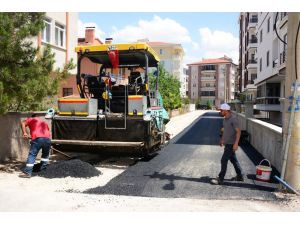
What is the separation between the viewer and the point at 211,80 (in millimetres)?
93562

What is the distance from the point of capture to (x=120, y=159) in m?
9.77

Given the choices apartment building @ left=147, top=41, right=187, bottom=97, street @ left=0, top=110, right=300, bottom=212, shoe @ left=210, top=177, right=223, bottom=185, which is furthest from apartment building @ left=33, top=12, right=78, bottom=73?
apartment building @ left=147, top=41, right=187, bottom=97

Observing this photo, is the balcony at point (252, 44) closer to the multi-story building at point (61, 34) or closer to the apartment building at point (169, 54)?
the multi-story building at point (61, 34)

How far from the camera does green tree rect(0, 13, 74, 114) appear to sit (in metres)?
7.12

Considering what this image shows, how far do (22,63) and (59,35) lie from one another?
1192 centimetres

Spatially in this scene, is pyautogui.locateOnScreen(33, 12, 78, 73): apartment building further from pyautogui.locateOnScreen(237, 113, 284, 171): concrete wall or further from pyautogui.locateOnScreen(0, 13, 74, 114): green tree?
pyautogui.locateOnScreen(237, 113, 284, 171): concrete wall

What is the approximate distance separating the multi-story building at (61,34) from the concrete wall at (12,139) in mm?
8896

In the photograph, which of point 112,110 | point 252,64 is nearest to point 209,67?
point 252,64

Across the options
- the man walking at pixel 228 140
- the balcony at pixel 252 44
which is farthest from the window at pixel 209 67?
the man walking at pixel 228 140

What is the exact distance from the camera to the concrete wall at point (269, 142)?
8094 millimetres

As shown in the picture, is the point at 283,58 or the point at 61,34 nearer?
the point at 61,34

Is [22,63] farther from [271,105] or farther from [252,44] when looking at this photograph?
[252,44]

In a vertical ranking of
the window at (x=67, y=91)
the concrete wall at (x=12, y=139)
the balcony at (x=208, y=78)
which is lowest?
the concrete wall at (x=12, y=139)

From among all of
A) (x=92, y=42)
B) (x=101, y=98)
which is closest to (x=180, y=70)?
(x=92, y=42)
